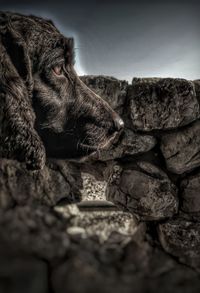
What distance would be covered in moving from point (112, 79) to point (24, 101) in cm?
51

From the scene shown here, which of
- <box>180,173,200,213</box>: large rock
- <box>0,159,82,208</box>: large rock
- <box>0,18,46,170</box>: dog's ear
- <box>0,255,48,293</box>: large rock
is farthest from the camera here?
<box>180,173,200,213</box>: large rock

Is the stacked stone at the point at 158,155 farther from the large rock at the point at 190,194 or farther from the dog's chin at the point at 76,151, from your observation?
the dog's chin at the point at 76,151

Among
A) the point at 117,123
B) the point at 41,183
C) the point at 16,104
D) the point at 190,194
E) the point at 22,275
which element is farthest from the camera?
the point at 190,194

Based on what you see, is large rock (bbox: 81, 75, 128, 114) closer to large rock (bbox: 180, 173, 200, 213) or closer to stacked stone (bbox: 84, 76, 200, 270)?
stacked stone (bbox: 84, 76, 200, 270)

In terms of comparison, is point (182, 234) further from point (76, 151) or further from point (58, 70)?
point (58, 70)

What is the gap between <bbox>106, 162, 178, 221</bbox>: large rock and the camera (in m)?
1.41

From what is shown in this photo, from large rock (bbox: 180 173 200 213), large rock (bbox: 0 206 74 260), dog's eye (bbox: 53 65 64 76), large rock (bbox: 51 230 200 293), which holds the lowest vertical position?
large rock (bbox: 180 173 200 213)

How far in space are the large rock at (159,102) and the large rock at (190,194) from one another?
29 centimetres

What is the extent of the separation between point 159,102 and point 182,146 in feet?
0.82

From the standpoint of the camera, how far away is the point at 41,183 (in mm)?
1107

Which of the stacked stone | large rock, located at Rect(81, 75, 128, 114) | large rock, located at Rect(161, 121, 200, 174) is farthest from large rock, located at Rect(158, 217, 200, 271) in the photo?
large rock, located at Rect(81, 75, 128, 114)

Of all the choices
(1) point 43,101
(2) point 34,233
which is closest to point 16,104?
(1) point 43,101

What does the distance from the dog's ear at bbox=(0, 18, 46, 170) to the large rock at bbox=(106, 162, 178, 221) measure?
49 cm

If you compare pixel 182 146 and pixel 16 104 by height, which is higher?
pixel 16 104
